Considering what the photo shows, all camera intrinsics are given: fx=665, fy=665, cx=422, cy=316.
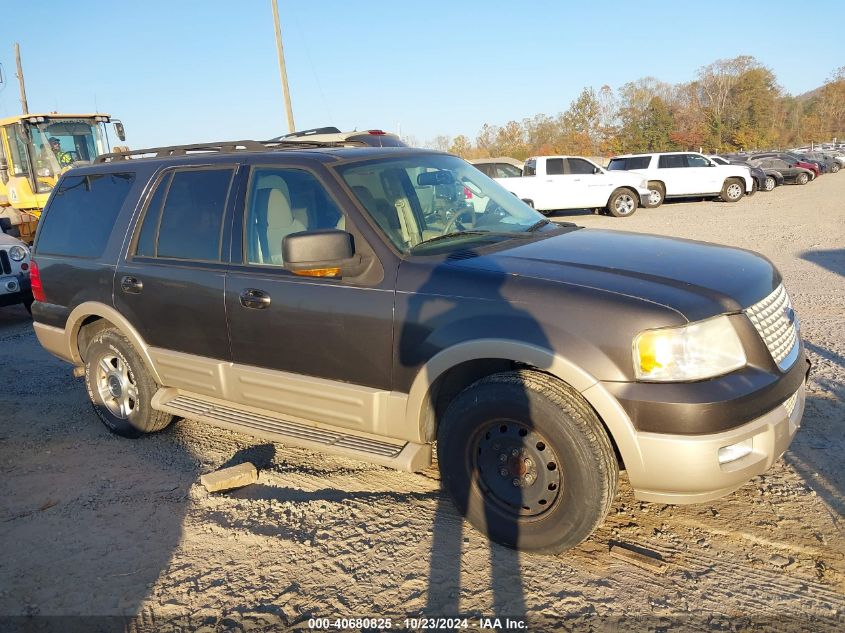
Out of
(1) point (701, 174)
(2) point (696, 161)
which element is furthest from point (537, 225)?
(2) point (696, 161)

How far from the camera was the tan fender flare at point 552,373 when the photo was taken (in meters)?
2.86

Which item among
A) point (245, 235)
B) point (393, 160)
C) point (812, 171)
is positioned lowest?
point (812, 171)

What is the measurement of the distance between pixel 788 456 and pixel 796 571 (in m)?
1.20

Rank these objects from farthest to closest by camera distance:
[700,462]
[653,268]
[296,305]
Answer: [296,305] → [653,268] → [700,462]

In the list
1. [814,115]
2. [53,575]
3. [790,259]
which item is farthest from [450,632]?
[814,115]

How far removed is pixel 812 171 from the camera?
105ft

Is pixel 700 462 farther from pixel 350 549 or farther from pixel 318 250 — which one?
pixel 318 250

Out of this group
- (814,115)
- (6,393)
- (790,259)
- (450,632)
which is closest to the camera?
(450,632)

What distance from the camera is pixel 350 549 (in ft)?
11.0

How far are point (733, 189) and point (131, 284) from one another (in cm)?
2291

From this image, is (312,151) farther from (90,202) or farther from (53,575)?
(53,575)

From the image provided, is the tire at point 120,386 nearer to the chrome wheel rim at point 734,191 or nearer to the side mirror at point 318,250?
the side mirror at point 318,250

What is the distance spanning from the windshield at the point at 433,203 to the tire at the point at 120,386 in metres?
2.19

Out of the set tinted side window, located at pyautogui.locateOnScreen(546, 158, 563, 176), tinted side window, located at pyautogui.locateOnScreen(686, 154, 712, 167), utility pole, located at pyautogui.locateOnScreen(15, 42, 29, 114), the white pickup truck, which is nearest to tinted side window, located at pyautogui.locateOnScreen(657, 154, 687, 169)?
tinted side window, located at pyautogui.locateOnScreen(686, 154, 712, 167)
